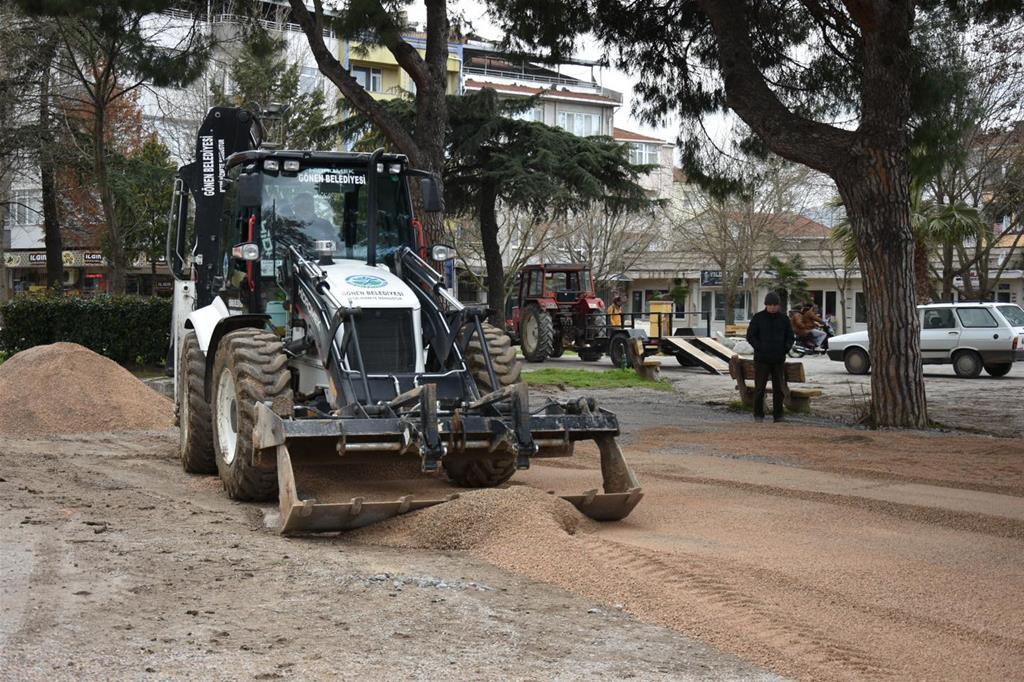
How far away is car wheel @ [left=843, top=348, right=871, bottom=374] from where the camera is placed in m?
26.4

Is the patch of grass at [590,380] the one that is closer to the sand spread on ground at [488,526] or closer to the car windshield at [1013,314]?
the car windshield at [1013,314]

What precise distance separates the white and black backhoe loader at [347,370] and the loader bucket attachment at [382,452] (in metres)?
0.01

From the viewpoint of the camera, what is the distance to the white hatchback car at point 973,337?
24672 millimetres

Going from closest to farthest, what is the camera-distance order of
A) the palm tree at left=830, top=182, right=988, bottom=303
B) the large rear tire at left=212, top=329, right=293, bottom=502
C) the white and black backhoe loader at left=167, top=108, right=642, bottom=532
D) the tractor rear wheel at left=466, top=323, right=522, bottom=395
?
the white and black backhoe loader at left=167, top=108, right=642, bottom=532, the large rear tire at left=212, top=329, right=293, bottom=502, the tractor rear wheel at left=466, top=323, right=522, bottom=395, the palm tree at left=830, top=182, right=988, bottom=303

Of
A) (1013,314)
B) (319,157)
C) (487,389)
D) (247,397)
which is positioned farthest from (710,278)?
(247,397)

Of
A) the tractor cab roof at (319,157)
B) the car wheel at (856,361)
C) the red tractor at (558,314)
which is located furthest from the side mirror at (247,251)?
the red tractor at (558,314)

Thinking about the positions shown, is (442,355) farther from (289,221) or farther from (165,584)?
(165,584)

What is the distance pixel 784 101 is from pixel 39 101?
20231 millimetres

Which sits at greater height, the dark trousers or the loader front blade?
the dark trousers

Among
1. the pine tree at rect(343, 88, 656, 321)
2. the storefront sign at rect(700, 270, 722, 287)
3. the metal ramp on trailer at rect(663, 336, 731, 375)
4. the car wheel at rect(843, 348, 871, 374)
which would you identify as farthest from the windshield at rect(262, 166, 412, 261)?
the storefront sign at rect(700, 270, 722, 287)

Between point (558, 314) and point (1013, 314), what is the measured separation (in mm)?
11027

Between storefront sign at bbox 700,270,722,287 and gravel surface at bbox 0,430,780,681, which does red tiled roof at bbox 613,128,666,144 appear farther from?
gravel surface at bbox 0,430,780,681

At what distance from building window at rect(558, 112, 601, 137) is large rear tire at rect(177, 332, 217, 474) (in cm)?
6417

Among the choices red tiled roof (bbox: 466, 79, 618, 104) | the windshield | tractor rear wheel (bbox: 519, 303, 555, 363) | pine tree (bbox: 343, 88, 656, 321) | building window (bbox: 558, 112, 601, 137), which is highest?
red tiled roof (bbox: 466, 79, 618, 104)
